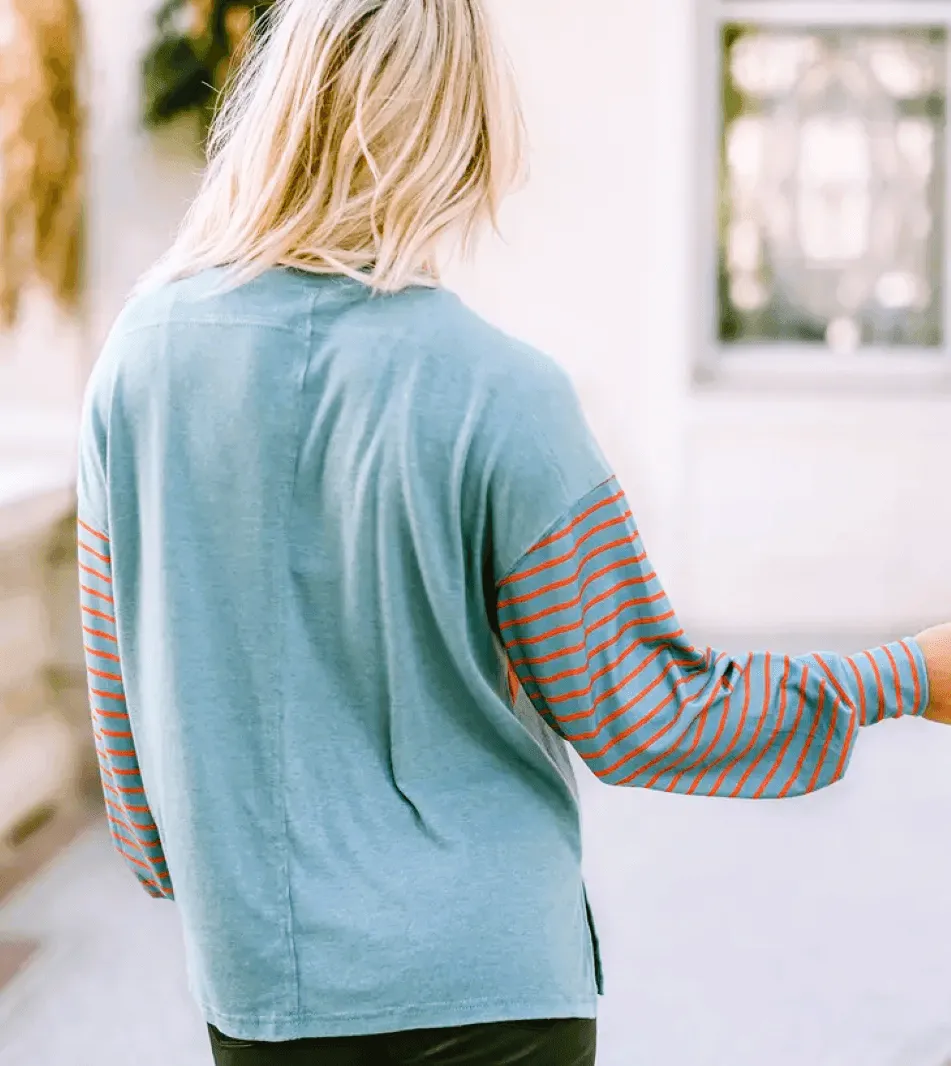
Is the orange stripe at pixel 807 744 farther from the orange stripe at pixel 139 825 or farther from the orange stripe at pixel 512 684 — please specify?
the orange stripe at pixel 139 825

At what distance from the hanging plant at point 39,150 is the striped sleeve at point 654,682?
10.2 ft

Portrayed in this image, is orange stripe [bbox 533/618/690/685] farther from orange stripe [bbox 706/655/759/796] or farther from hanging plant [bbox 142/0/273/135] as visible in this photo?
hanging plant [bbox 142/0/273/135]

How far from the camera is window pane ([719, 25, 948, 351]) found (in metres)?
5.05

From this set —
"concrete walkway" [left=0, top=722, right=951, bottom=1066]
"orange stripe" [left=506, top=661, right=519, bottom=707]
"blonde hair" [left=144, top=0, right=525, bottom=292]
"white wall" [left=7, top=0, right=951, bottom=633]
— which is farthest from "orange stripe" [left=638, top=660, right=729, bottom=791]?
"white wall" [left=7, top=0, right=951, bottom=633]

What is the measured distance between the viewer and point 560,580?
0.91 meters

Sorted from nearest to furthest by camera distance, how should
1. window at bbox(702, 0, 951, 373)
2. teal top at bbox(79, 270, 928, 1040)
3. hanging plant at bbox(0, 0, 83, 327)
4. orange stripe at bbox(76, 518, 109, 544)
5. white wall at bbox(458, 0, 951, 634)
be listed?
teal top at bbox(79, 270, 928, 1040) → orange stripe at bbox(76, 518, 109, 544) → hanging plant at bbox(0, 0, 83, 327) → white wall at bbox(458, 0, 951, 634) → window at bbox(702, 0, 951, 373)

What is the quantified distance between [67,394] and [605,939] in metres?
2.02

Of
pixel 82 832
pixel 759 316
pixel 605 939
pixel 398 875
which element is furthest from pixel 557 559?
pixel 759 316

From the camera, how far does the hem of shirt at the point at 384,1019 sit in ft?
3.06

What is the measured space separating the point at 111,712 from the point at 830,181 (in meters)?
4.58

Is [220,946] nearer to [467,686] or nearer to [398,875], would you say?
[398,875]

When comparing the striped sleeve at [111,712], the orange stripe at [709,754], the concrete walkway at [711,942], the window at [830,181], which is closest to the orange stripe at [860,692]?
the orange stripe at [709,754]

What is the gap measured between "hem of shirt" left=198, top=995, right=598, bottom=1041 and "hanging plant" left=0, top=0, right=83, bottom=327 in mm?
3115

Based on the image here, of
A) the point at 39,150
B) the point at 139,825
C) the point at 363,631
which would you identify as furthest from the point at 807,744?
the point at 39,150
